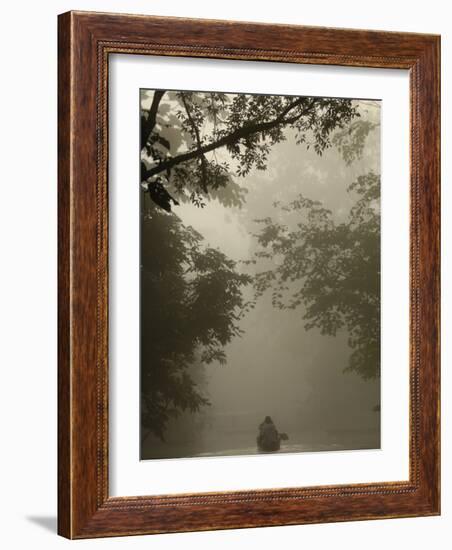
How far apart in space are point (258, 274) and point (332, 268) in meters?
0.18

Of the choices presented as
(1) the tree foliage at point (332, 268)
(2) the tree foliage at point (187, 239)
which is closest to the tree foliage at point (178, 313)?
(2) the tree foliage at point (187, 239)

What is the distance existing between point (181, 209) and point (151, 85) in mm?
282

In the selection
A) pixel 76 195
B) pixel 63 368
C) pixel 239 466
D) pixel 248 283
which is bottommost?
pixel 239 466

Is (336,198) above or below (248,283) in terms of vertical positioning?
above

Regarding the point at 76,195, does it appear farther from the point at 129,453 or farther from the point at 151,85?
the point at 129,453

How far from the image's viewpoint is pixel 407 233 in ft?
10.1

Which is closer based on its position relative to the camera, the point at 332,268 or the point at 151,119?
the point at 151,119

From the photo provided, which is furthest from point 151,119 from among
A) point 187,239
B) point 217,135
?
point 187,239

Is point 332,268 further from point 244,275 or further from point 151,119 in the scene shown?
point 151,119

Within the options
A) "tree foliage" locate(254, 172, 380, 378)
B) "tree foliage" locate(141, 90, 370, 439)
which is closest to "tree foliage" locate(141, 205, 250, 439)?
"tree foliage" locate(141, 90, 370, 439)

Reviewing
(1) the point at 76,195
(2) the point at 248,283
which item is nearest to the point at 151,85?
(1) the point at 76,195

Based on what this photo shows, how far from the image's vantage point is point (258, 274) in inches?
116

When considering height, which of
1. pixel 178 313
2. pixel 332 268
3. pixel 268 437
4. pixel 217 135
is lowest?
pixel 268 437

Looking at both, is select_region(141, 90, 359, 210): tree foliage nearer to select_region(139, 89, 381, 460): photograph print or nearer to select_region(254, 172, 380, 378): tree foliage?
Result: select_region(139, 89, 381, 460): photograph print
